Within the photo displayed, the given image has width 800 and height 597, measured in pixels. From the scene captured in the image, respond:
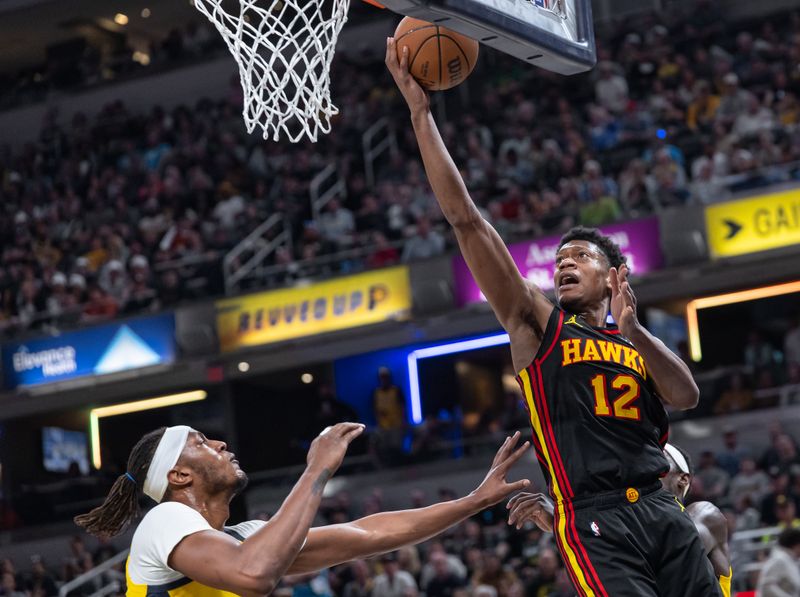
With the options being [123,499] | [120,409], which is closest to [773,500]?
[123,499]

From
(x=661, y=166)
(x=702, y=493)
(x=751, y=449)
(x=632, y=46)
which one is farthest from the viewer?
(x=632, y=46)

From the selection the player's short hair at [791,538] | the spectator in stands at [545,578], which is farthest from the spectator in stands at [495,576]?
the player's short hair at [791,538]

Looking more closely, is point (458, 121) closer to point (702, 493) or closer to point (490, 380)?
point (490, 380)

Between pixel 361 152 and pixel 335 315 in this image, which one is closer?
pixel 335 315

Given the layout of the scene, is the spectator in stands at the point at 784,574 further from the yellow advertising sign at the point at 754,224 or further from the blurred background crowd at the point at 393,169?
the blurred background crowd at the point at 393,169

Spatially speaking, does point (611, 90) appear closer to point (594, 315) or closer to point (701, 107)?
point (701, 107)

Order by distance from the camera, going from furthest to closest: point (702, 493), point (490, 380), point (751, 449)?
point (490, 380) < point (751, 449) < point (702, 493)

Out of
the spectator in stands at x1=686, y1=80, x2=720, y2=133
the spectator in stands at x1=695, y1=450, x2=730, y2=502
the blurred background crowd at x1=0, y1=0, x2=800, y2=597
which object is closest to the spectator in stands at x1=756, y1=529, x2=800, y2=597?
the blurred background crowd at x1=0, y1=0, x2=800, y2=597

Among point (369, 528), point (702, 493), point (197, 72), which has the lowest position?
point (702, 493)

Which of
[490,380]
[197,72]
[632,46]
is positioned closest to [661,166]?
[632,46]

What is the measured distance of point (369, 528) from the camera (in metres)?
4.37

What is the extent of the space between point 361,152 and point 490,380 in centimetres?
413

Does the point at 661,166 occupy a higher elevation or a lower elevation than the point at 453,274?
→ higher

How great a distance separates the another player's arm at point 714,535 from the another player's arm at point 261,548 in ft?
7.60
